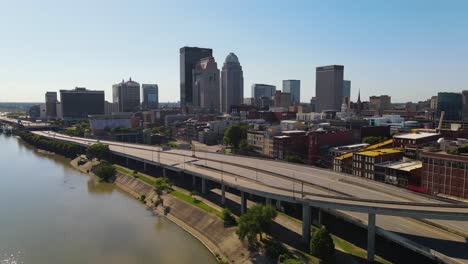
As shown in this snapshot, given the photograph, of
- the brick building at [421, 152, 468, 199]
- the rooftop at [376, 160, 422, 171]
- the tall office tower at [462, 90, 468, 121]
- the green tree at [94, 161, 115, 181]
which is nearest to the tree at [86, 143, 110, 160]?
the green tree at [94, 161, 115, 181]

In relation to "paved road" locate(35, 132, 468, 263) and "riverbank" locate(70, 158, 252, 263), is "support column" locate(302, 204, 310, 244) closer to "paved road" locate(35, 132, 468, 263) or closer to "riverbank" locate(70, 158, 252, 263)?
"paved road" locate(35, 132, 468, 263)

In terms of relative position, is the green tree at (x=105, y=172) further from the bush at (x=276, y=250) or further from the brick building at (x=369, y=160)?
the bush at (x=276, y=250)

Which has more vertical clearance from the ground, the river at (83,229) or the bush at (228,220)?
the bush at (228,220)

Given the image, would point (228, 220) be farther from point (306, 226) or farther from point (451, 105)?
point (451, 105)

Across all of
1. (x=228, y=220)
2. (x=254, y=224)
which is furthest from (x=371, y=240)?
(x=228, y=220)

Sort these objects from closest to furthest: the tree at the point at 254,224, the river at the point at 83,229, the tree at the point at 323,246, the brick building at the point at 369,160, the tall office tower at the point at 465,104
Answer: the tree at the point at 323,246
the tree at the point at 254,224
the river at the point at 83,229
the brick building at the point at 369,160
the tall office tower at the point at 465,104

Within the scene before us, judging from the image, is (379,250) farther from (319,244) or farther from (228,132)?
(228,132)

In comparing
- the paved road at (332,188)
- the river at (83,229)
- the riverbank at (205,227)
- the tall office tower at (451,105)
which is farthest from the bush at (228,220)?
the tall office tower at (451,105)
